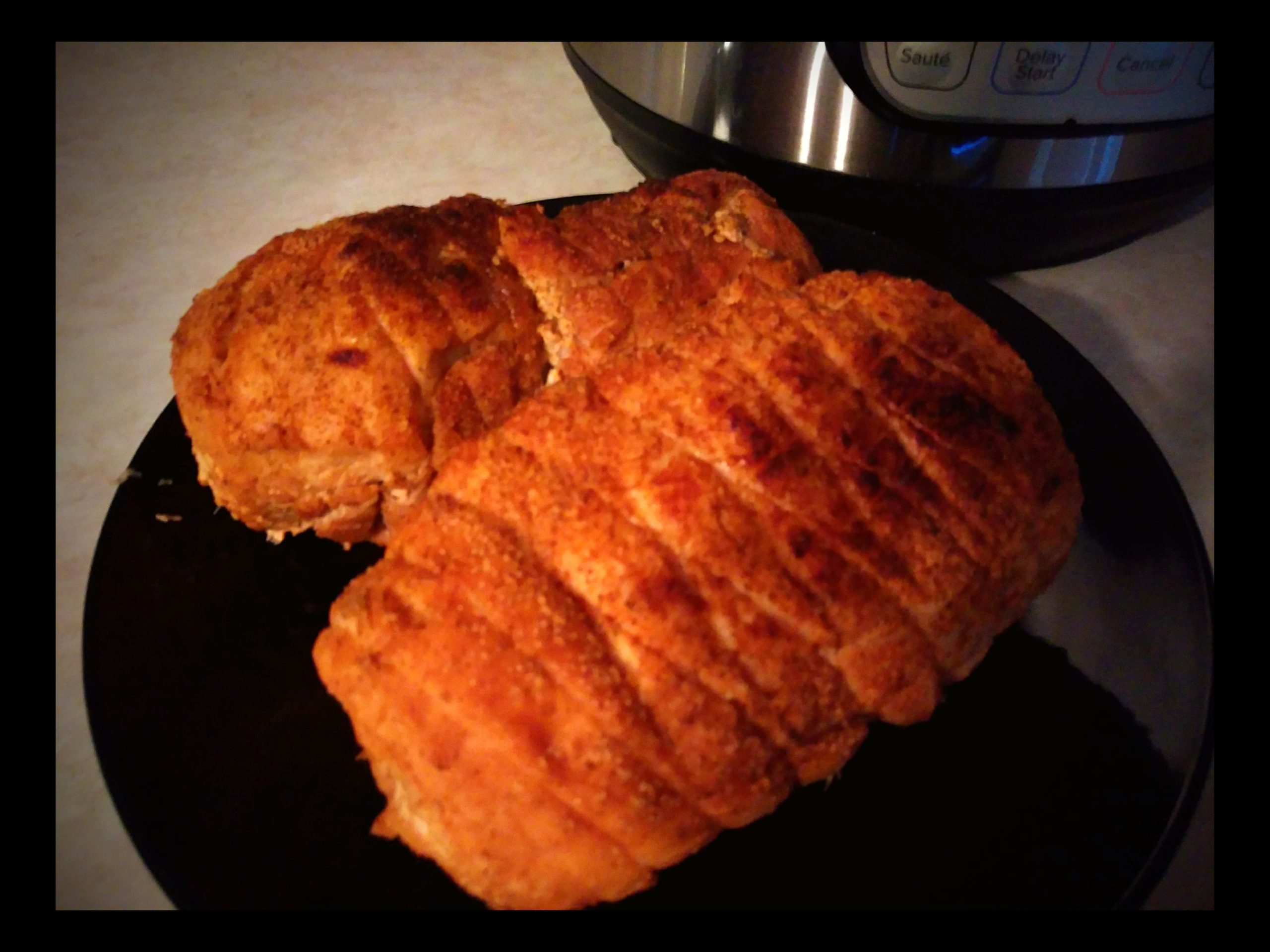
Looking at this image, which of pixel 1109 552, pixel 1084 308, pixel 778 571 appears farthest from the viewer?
pixel 1084 308

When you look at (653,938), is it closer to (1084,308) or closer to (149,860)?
(149,860)

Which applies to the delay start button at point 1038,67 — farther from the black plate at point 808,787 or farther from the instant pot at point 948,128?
the black plate at point 808,787

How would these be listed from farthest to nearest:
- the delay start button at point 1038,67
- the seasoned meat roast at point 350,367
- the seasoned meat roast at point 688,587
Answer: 1. the delay start button at point 1038,67
2. the seasoned meat roast at point 350,367
3. the seasoned meat roast at point 688,587

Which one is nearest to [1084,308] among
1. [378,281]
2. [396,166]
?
[378,281]

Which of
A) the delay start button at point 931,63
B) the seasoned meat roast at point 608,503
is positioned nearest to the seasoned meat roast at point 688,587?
the seasoned meat roast at point 608,503

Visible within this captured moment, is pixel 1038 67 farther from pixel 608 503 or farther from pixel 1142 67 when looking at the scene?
pixel 608 503

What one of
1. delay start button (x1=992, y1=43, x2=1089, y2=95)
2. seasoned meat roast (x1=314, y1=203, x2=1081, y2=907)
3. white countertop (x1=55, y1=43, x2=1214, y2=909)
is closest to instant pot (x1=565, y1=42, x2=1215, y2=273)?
delay start button (x1=992, y1=43, x2=1089, y2=95)

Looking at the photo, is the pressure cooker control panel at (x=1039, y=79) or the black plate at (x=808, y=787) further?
the pressure cooker control panel at (x=1039, y=79)
